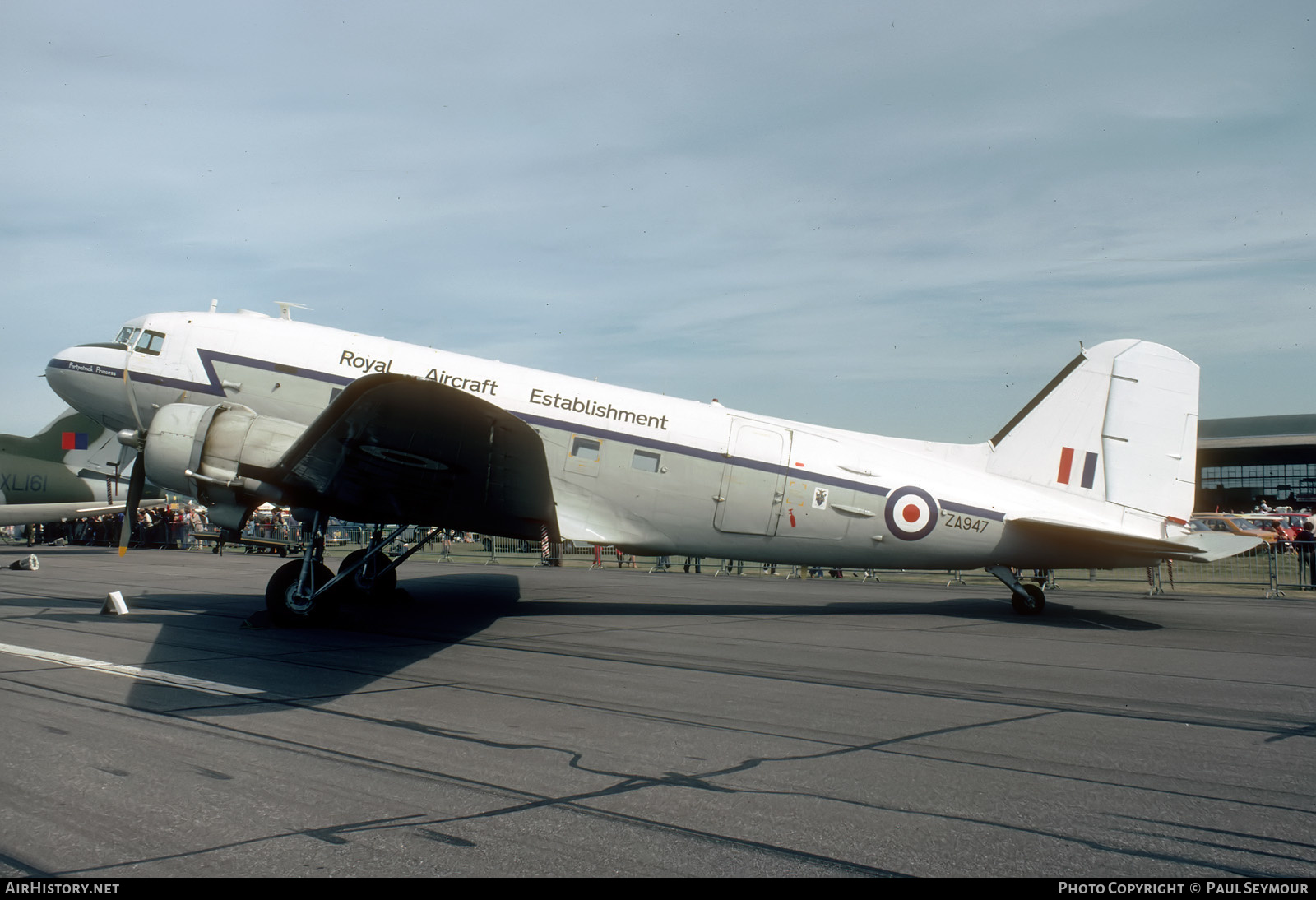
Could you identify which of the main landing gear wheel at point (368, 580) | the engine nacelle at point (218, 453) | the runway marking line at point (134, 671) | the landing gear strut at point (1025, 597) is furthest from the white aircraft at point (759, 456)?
the runway marking line at point (134, 671)

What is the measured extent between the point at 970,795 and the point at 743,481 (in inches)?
332

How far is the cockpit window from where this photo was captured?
1302 centimetres

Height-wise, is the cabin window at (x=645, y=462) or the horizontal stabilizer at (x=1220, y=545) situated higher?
the cabin window at (x=645, y=462)

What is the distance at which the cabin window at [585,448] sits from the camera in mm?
13055

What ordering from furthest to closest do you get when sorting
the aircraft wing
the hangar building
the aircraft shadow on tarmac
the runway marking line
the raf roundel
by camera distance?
the hangar building < the raf roundel < the aircraft wing < the aircraft shadow on tarmac < the runway marking line

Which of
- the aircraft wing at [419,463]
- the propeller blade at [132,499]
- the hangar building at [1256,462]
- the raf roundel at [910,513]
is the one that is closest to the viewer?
the aircraft wing at [419,463]

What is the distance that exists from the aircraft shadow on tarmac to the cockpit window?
3841 millimetres

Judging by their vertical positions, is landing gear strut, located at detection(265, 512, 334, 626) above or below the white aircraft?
below

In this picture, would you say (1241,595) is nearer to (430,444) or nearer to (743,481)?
(743,481)

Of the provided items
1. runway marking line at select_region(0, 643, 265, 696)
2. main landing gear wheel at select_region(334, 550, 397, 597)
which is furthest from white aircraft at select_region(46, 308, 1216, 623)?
runway marking line at select_region(0, 643, 265, 696)

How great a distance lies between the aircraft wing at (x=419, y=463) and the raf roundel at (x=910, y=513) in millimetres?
5184

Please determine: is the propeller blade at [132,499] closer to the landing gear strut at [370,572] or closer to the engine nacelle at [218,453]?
the engine nacelle at [218,453]

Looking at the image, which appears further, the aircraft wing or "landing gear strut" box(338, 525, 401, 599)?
"landing gear strut" box(338, 525, 401, 599)

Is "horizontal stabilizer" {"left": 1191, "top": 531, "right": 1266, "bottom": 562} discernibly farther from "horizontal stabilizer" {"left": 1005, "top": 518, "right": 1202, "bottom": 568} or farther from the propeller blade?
the propeller blade
